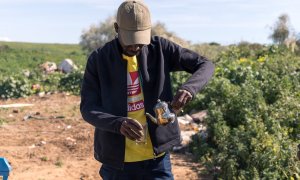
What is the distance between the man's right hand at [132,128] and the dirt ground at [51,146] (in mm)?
3575

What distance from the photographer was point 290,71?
10.6m

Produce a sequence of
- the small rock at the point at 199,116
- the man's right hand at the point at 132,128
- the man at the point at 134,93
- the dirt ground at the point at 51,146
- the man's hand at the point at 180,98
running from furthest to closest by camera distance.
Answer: the small rock at the point at 199,116 < the dirt ground at the point at 51,146 < the man at the point at 134,93 < the man's hand at the point at 180,98 < the man's right hand at the point at 132,128

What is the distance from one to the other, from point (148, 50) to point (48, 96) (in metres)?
12.1

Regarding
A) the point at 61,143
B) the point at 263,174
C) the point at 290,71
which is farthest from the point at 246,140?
the point at 290,71

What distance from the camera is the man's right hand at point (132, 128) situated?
2439 mm

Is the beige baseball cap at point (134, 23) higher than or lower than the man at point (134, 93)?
higher

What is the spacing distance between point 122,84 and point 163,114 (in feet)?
1.02

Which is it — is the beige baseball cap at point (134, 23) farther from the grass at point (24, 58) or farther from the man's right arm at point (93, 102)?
the grass at point (24, 58)

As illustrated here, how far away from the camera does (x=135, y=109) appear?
274 centimetres

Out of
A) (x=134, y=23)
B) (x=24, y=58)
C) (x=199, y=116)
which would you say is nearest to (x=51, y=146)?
(x=199, y=116)

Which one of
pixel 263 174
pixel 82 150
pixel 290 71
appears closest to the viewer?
pixel 263 174

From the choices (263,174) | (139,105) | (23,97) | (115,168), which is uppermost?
(139,105)

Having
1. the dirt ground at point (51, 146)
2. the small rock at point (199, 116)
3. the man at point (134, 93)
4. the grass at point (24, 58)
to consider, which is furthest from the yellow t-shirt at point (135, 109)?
the grass at point (24, 58)

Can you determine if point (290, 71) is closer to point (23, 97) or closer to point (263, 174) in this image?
point (263, 174)
